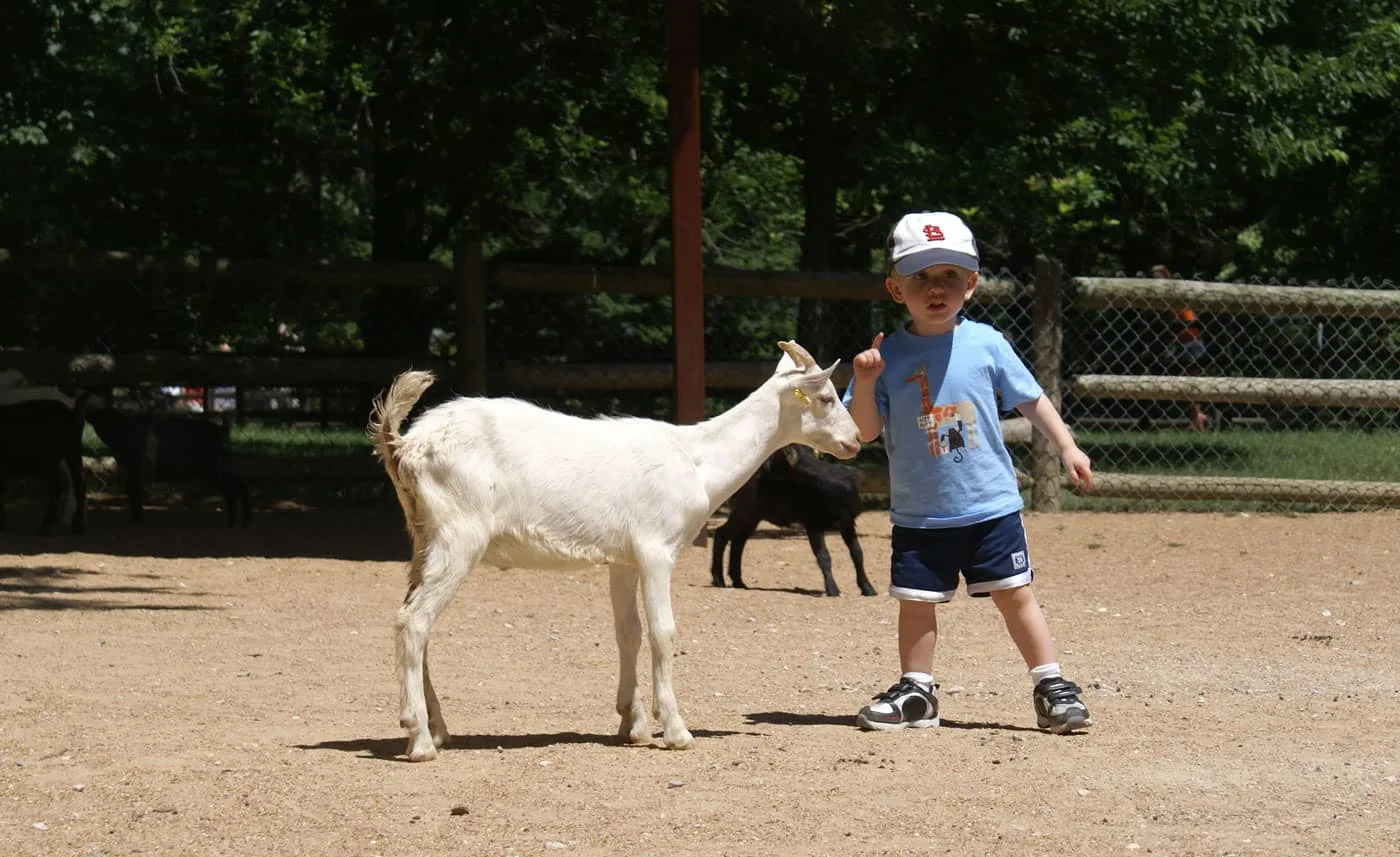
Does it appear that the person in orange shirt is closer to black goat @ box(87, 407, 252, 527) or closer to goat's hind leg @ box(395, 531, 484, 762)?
black goat @ box(87, 407, 252, 527)

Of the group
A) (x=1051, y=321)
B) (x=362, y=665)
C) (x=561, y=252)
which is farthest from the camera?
(x=561, y=252)

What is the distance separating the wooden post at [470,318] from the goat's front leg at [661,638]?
22.8ft

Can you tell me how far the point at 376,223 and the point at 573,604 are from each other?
9.65 meters

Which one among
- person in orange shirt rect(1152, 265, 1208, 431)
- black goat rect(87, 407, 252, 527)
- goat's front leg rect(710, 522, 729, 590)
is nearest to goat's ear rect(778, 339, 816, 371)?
goat's front leg rect(710, 522, 729, 590)

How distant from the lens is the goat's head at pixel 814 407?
5973mm

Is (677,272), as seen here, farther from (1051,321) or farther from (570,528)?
(570,528)

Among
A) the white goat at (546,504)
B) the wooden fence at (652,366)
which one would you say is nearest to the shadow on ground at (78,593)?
the wooden fence at (652,366)

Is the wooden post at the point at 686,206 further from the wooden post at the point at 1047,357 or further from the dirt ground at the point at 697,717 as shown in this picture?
the wooden post at the point at 1047,357

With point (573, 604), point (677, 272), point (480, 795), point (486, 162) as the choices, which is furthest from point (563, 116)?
point (480, 795)

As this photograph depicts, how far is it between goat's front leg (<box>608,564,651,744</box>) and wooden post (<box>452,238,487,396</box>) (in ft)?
21.9

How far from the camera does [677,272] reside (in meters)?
11.2

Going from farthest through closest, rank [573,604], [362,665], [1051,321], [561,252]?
[561,252] < [1051,321] < [573,604] < [362,665]

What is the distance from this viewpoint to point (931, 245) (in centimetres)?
579

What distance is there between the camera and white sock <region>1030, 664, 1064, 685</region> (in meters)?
5.85
